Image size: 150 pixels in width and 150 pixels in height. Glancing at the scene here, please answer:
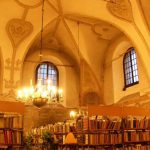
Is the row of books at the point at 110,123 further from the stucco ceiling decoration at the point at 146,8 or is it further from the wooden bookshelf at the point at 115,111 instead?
the stucco ceiling decoration at the point at 146,8

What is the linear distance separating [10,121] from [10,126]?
0.38 feet

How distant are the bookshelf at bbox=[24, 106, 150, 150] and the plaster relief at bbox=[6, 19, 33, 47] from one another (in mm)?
5565

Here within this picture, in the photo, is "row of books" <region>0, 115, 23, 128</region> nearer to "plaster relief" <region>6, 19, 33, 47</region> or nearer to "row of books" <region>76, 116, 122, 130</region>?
"row of books" <region>76, 116, 122, 130</region>

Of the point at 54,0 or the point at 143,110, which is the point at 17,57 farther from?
the point at 143,110

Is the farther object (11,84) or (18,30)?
(11,84)

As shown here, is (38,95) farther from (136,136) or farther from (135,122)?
(136,136)

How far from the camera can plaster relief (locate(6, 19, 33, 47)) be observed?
11.6 meters

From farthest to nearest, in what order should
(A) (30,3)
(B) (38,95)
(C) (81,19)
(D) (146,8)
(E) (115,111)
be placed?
(C) (81,19) < (A) (30,3) < (D) (146,8) < (B) (38,95) < (E) (115,111)

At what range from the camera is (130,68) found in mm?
12484

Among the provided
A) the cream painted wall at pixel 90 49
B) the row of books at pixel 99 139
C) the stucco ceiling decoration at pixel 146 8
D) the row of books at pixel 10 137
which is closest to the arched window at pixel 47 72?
the cream painted wall at pixel 90 49

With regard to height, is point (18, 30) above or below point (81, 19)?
below

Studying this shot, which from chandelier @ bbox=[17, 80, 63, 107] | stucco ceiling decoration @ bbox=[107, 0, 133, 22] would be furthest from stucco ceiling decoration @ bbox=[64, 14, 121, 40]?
chandelier @ bbox=[17, 80, 63, 107]

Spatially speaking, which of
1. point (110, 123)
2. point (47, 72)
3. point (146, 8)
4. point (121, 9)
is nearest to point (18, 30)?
point (47, 72)

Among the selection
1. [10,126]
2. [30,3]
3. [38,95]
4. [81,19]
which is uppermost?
[30,3]
